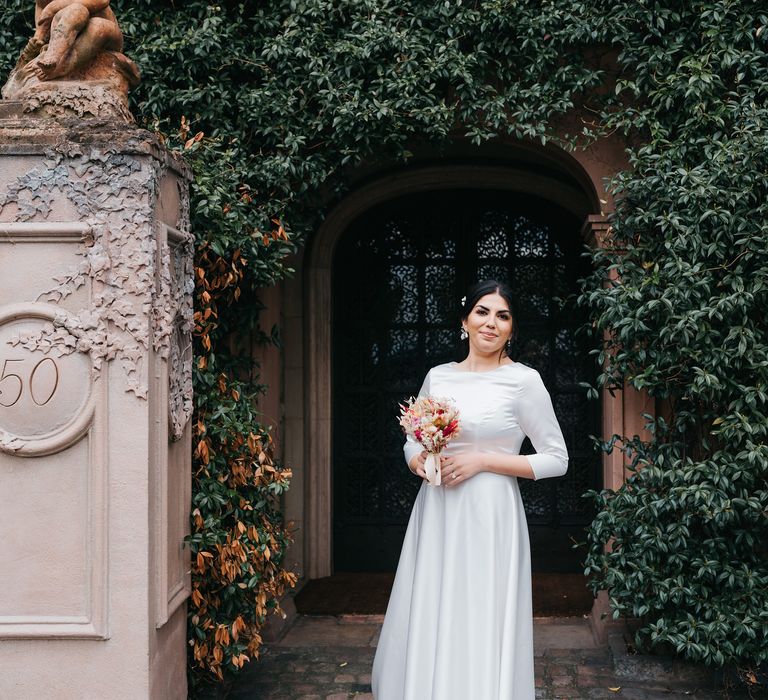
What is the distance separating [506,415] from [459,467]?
0.98ft

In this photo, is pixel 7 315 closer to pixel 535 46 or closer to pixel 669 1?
pixel 535 46

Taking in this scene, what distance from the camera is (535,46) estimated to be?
5.34 metres

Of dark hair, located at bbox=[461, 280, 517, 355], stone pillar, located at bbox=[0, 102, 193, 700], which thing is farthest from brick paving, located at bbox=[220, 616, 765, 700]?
dark hair, located at bbox=[461, 280, 517, 355]

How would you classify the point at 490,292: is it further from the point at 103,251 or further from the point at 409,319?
the point at 409,319

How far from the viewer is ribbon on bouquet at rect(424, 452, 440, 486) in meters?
3.56

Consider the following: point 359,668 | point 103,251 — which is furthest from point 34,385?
point 359,668

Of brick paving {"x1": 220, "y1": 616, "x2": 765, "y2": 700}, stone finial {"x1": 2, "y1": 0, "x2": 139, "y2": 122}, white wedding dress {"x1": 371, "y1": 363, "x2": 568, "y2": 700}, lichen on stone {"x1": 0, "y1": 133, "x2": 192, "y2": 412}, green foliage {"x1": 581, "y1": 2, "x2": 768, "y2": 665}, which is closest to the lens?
white wedding dress {"x1": 371, "y1": 363, "x2": 568, "y2": 700}

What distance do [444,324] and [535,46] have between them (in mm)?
2721

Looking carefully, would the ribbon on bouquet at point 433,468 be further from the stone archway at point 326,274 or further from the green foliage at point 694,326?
the stone archway at point 326,274

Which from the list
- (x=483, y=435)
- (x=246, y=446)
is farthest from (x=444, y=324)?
(x=483, y=435)

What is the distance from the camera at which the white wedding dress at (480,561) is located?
3559 millimetres

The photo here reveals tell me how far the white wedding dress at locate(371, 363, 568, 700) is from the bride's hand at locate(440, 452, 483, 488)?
0.07 meters

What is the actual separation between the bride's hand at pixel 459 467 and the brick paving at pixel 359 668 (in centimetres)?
193

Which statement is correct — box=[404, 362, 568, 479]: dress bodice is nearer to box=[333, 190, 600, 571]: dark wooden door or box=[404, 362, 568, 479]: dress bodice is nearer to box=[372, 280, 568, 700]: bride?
box=[372, 280, 568, 700]: bride
